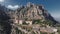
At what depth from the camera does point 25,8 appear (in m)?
82.2

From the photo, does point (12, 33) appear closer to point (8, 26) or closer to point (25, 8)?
point (8, 26)

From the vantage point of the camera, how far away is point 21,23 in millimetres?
64875

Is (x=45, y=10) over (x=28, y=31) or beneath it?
over

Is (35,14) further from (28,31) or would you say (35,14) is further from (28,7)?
(28,31)

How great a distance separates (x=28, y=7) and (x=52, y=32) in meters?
27.5

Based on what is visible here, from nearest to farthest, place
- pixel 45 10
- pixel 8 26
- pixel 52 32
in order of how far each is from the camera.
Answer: pixel 52 32 < pixel 8 26 < pixel 45 10

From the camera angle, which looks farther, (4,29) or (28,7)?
(28,7)

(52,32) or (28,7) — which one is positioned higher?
(28,7)

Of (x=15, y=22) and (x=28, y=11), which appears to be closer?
(x=15, y=22)

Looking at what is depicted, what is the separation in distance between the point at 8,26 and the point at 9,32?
3.44m

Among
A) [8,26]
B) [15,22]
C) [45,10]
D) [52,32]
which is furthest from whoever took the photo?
[45,10]

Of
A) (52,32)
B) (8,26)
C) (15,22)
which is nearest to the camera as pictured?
(52,32)

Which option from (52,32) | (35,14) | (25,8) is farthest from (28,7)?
(52,32)

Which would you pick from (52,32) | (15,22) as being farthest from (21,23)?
(52,32)
